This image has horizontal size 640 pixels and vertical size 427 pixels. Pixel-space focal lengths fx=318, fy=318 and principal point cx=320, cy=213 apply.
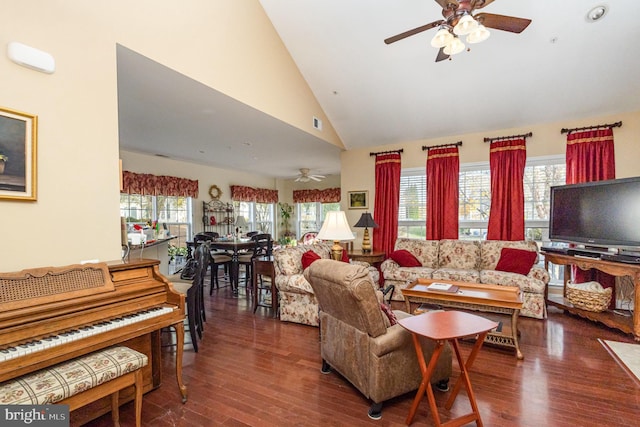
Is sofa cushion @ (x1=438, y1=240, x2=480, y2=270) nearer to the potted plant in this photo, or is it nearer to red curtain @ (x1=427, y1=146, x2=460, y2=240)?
red curtain @ (x1=427, y1=146, x2=460, y2=240)

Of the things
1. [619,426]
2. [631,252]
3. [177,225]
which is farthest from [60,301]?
[177,225]

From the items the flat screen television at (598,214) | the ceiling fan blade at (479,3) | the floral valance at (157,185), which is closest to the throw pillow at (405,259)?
the flat screen television at (598,214)

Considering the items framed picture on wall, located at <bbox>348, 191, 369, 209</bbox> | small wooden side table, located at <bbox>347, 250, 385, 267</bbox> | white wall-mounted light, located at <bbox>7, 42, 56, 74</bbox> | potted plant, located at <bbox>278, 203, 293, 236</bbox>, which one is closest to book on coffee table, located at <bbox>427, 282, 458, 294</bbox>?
small wooden side table, located at <bbox>347, 250, 385, 267</bbox>

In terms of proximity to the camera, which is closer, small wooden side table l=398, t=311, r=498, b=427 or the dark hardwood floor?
small wooden side table l=398, t=311, r=498, b=427

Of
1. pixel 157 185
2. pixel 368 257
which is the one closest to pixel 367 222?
pixel 368 257

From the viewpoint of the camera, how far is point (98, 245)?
7.20 ft

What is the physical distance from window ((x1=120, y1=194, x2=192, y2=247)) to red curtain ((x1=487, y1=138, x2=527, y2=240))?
19.0 ft

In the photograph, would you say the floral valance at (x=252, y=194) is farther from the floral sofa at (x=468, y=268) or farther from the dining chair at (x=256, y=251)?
the floral sofa at (x=468, y=268)

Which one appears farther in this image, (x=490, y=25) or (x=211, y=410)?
(x=490, y=25)

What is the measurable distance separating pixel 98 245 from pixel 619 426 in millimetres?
3459

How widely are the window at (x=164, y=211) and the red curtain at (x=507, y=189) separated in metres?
5.80

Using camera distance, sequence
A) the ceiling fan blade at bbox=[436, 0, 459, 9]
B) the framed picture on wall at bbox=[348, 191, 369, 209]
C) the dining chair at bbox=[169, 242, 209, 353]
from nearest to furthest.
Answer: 1. the ceiling fan blade at bbox=[436, 0, 459, 9]
2. the dining chair at bbox=[169, 242, 209, 353]
3. the framed picture on wall at bbox=[348, 191, 369, 209]

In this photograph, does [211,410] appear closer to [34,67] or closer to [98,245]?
[98,245]

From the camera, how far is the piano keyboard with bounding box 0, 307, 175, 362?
4.59 ft
